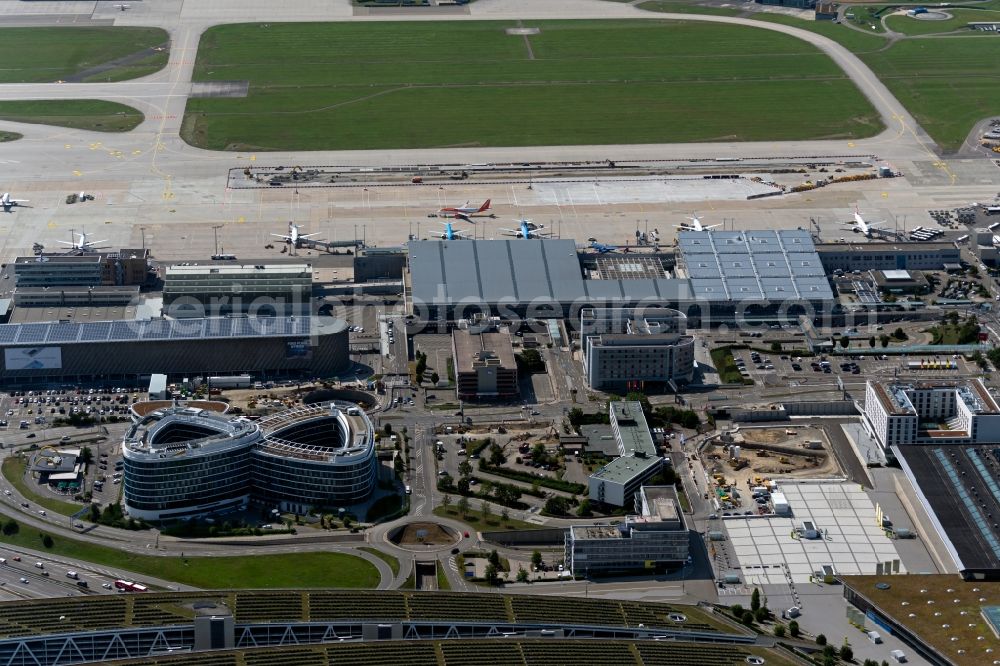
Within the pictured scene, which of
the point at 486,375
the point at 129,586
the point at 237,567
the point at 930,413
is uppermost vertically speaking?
the point at 486,375

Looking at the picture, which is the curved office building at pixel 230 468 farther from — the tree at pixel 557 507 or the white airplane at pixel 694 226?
the white airplane at pixel 694 226

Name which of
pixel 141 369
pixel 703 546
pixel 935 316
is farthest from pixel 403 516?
pixel 935 316

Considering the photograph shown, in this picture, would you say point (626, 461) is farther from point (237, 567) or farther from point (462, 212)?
point (462, 212)

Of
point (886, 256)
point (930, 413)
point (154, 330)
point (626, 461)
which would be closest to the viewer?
point (626, 461)

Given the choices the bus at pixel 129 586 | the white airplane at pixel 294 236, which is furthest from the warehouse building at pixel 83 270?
the bus at pixel 129 586

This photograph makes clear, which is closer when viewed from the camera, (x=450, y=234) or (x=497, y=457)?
(x=497, y=457)

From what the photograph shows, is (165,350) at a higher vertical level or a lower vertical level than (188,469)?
higher

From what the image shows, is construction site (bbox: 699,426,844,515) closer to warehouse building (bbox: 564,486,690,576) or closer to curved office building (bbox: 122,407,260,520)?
warehouse building (bbox: 564,486,690,576)

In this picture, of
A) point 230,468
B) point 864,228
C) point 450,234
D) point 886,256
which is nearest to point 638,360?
point 450,234
